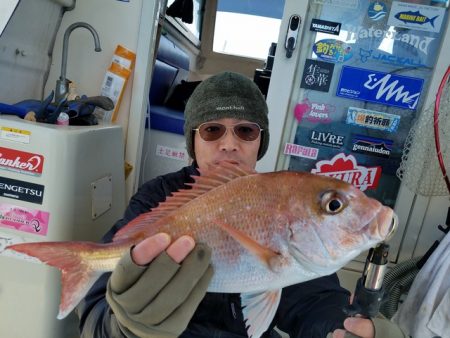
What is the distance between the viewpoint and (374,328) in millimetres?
761

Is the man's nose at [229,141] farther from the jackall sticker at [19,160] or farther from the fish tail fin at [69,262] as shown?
the jackall sticker at [19,160]

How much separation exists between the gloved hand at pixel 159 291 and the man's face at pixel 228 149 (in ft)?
1.43

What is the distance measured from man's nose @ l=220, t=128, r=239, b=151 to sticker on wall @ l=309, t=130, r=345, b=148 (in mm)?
1039

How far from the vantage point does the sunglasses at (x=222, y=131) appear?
3.71 feet

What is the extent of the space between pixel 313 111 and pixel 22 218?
1517 millimetres

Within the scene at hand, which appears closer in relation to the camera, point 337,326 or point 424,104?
point 337,326

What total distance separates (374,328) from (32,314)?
3.75 feet

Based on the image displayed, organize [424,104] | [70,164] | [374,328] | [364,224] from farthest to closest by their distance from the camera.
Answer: [424,104]
[70,164]
[374,328]
[364,224]

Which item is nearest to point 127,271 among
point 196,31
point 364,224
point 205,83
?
point 364,224

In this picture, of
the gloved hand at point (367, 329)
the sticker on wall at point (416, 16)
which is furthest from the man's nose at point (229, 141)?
the sticker on wall at point (416, 16)

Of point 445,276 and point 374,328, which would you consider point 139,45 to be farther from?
point 445,276

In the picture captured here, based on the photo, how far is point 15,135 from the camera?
119 centimetres

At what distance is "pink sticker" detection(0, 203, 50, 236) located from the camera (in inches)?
48.4

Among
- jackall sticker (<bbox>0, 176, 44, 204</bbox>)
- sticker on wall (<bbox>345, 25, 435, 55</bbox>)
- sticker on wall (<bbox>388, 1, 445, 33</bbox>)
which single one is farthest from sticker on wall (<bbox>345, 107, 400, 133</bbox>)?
jackall sticker (<bbox>0, 176, 44, 204</bbox>)
